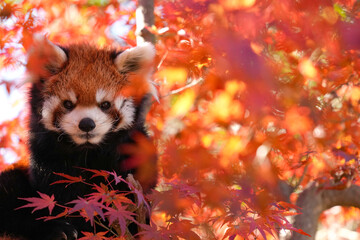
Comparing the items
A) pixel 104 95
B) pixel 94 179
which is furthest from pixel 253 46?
pixel 94 179

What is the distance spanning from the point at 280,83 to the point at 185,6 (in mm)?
1173

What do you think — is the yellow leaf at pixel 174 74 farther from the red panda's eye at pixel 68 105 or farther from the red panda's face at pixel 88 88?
the red panda's eye at pixel 68 105

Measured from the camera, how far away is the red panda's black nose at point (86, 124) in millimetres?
2804

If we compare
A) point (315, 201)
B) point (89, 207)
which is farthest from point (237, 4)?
point (315, 201)

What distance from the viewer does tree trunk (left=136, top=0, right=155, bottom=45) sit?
148 inches

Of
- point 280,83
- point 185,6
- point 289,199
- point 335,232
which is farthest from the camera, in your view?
point 335,232

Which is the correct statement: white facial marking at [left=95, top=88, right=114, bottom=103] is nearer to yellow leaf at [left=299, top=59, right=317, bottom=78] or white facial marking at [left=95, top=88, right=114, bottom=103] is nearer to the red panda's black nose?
the red panda's black nose

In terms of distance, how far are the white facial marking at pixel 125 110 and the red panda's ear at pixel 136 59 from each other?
Result: 28cm

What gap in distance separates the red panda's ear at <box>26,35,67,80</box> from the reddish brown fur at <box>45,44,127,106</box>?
0.25ft

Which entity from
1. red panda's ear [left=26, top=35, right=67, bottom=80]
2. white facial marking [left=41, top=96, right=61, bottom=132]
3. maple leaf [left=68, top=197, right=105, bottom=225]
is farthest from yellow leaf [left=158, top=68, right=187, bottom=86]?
maple leaf [left=68, top=197, right=105, bottom=225]

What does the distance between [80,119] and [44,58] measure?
67 cm

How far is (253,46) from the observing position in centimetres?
304

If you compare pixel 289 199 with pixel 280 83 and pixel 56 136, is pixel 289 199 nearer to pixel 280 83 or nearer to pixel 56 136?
pixel 280 83

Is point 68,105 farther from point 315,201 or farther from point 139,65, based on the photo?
point 315,201
